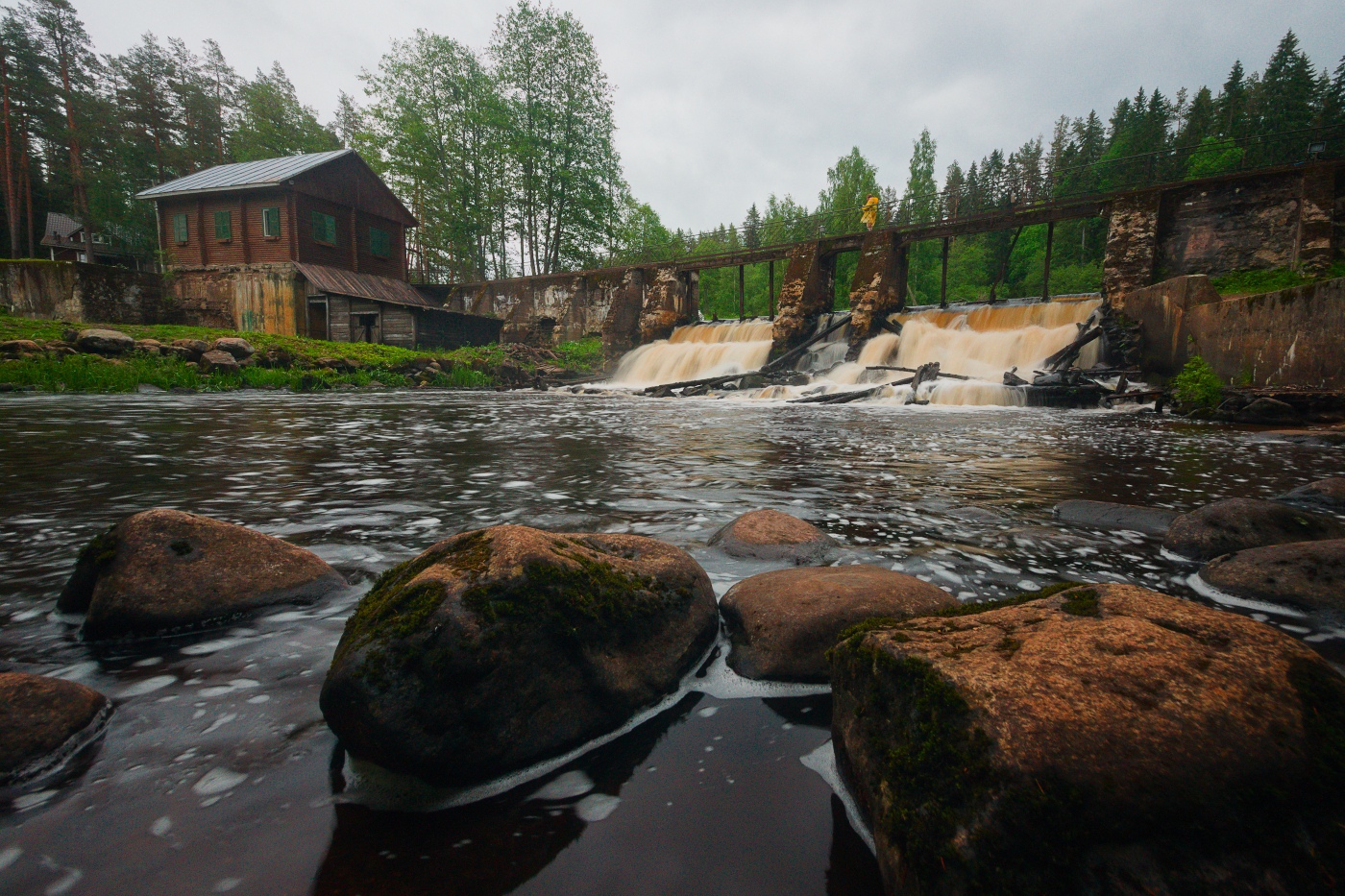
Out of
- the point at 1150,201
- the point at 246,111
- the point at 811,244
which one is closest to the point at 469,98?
the point at 246,111

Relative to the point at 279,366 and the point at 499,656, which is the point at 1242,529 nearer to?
the point at 499,656

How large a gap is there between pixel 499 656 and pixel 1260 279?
1950cm

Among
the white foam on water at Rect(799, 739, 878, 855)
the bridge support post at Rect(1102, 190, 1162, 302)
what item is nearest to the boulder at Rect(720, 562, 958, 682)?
→ the white foam on water at Rect(799, 739, 878, 855)

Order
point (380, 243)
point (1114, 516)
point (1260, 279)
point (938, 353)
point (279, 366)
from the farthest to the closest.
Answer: point (380, 243) → point (938, 353) → point (279, 366) → point (1260, 279) → point (1114, 516)

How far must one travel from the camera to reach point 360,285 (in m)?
31.0

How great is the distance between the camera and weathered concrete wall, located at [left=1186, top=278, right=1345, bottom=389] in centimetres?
940

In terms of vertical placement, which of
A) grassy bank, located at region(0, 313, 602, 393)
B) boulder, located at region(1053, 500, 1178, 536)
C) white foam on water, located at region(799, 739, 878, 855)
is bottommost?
white foam on water, located at region(799, 739, 878, 855)

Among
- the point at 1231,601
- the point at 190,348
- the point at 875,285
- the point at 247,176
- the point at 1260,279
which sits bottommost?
the point at 1231,601

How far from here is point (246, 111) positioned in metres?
48.8

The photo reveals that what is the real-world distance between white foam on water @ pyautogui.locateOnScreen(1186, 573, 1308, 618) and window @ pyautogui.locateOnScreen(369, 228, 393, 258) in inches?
1461

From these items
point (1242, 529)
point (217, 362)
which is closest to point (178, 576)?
point (1242, 529)

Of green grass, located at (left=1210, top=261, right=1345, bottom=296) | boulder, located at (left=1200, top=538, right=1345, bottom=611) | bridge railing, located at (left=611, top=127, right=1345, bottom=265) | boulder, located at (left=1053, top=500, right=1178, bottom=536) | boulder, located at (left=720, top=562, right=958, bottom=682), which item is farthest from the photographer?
bridge railing, located at (left=611, top=127, right=1345, bottom=265)

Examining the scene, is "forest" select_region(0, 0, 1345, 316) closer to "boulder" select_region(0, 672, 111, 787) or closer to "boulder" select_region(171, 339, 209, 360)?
"boulder" select_region(171, 339, 209, 360)

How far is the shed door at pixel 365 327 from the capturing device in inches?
1137
